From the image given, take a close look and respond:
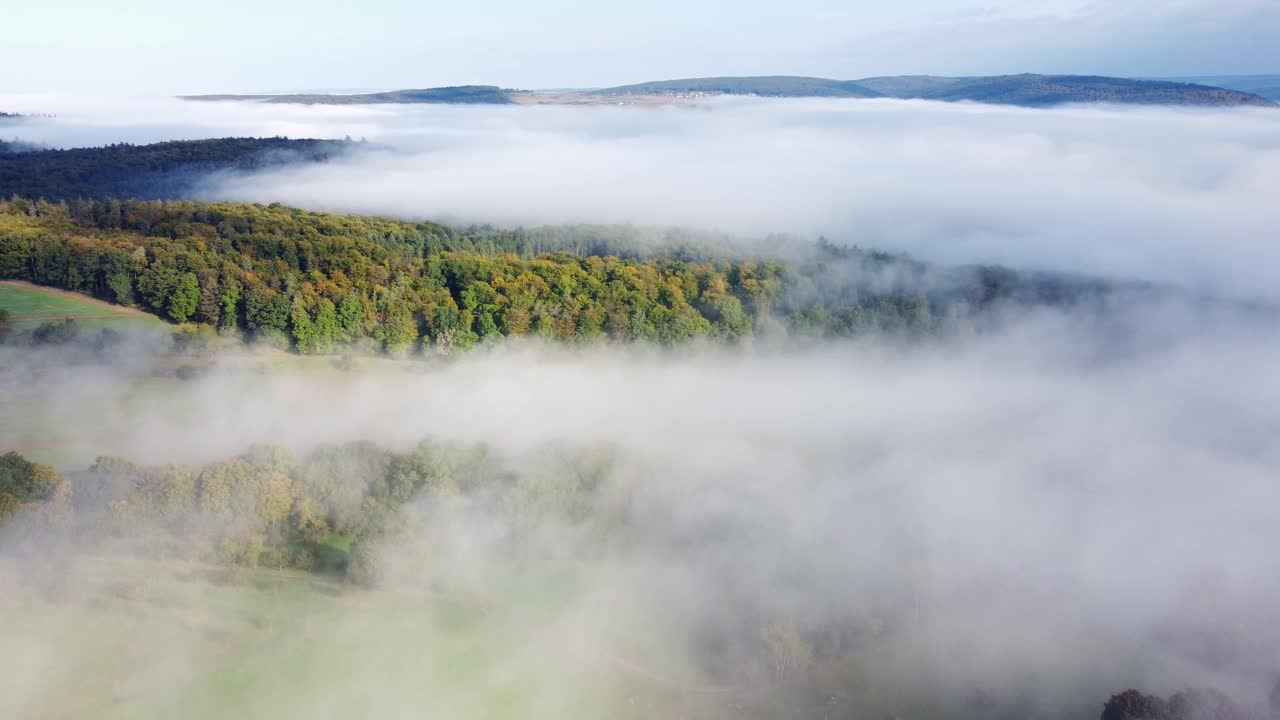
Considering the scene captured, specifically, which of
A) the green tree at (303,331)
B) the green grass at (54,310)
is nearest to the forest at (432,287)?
the green tree at (303,331)

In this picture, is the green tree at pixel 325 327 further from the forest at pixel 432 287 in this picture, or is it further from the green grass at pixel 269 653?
the green grass at pixel 269 653

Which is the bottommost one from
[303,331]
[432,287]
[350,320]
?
[303,331]

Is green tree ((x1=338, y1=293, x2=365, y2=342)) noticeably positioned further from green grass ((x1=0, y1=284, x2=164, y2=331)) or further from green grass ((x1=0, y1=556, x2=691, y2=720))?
green grass ((x1=0, y1=556, x2=691, y2=720))

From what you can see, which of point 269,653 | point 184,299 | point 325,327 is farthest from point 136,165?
point 269,653

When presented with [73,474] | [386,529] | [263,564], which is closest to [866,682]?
[386,529]

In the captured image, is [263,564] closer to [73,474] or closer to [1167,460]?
[73,474]

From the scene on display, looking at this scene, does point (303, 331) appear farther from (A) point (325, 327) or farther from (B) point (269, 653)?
(B) point (269, 653)
